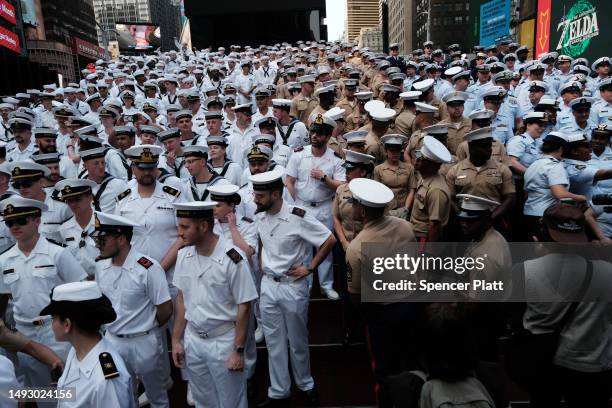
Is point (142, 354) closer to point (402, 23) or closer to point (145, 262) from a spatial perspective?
point (145, 262)

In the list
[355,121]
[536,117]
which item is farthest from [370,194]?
[355,121]

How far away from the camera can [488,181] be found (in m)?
5.01

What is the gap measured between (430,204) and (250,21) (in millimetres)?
29797

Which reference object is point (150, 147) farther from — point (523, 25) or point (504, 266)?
point (523, 25)

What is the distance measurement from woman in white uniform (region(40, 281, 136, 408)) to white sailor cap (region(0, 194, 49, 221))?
1538 millimetres

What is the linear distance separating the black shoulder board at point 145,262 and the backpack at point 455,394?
Result: 2.41m

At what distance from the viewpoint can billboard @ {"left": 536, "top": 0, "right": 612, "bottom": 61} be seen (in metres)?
15.1

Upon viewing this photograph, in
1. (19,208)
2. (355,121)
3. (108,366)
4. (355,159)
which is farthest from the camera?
(355,121)

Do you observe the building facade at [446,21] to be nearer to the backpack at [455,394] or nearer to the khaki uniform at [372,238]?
the khaki uniform at [372,238]

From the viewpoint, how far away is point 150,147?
4.73 m

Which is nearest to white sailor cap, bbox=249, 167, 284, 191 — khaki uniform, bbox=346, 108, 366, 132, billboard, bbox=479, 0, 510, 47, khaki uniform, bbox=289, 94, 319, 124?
khaki uniform, bbox=346, 108, 366, 132

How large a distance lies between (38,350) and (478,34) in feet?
92.8

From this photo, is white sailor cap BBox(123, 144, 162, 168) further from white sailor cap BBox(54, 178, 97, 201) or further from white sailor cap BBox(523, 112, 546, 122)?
white sailor cap BBox(523, 112, 546, 122)

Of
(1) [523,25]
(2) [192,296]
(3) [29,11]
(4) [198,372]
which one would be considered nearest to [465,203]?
(2) [192,296]
